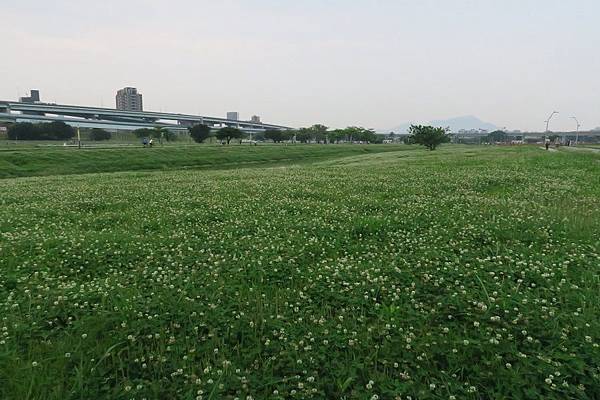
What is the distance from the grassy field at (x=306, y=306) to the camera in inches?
135

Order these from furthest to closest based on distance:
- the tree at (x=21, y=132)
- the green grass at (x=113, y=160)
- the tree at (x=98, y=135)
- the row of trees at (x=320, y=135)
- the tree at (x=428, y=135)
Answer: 1. the row of trees at (x=320, y=135)
2. the tree at (x=98, y=135)
3. the tree at (x=21, y=132)
4. the tree at (x=428, y=135)
5. the green grass at (x=113, y=160)

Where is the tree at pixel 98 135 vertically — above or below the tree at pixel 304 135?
below

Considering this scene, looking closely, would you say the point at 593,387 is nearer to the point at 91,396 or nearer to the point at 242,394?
the point at 242,394

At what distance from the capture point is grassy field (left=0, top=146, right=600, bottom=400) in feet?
11.3

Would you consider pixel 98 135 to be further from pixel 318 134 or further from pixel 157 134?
pixel 318 134

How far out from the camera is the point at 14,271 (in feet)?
20.0

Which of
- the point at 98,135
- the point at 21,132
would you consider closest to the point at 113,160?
the point at 21,132

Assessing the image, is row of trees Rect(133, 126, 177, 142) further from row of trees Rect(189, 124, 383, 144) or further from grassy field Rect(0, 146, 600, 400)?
grassy field Rect(0, 146, 600, 400)

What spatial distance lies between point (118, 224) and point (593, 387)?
9.61 metres

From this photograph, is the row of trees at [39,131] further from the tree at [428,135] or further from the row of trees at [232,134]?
the tree at [428,135]

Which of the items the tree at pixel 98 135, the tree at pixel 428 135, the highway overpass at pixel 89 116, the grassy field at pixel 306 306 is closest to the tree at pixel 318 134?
the highway overpass at pixel 89 116

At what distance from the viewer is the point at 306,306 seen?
484 cm

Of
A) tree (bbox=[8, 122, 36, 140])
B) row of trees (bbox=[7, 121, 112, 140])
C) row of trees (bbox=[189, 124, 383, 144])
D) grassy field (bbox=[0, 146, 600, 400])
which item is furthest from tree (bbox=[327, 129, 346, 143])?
grassy field (bbox=[0, 146, 600, 400])

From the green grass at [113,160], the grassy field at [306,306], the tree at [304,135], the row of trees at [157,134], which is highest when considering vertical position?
the tree at [304,135]
